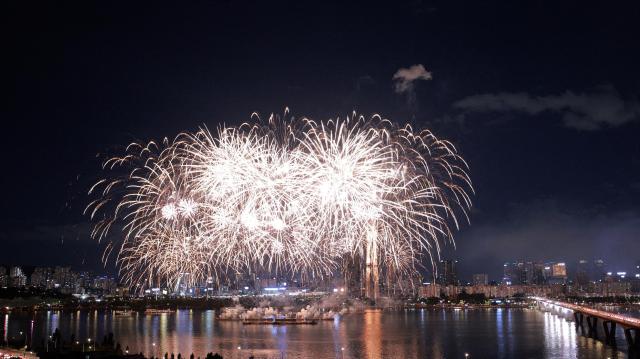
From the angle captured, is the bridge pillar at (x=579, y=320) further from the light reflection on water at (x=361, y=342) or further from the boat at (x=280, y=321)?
the boat at (x=280, y=321)

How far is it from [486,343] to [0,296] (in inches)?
5109

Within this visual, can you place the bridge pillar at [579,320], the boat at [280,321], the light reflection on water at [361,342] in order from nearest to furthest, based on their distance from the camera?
the light reflection on water at [361,342] → the bridge pillar at [579,320] → the boat at [280,321]

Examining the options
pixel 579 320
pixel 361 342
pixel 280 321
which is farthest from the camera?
pixel 280 321

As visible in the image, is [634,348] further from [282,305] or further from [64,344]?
[282,305]

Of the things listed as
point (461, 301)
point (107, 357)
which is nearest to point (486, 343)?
point (107, 357)

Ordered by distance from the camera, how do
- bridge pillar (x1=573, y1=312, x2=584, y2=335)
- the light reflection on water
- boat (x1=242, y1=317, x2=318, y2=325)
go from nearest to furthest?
the light reflection on water
bridge pillar (x1=573, y1=312, x2=584, y2=335)
boat (x1=242, y1=317, x2=318, y2=325)

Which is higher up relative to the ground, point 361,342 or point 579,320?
point 361,342

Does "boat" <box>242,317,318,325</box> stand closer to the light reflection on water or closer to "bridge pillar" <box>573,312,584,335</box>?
the light reflection on water

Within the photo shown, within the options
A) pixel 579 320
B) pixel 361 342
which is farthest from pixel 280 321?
pixel 579 320

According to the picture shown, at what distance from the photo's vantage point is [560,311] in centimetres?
10362

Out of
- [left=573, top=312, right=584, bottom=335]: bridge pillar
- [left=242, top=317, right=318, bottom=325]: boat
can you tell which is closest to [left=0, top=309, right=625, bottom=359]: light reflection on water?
[left=573, top=312, right=584, bottom=335]: bridge pillar

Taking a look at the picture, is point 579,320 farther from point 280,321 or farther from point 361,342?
point 280,321

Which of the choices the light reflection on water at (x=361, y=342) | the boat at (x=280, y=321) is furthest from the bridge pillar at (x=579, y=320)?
the boat at (x=280, y=321)

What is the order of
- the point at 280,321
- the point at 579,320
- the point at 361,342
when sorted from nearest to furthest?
1. the point at 361,342
2. the point at 579,320
3. the point at 280,321
